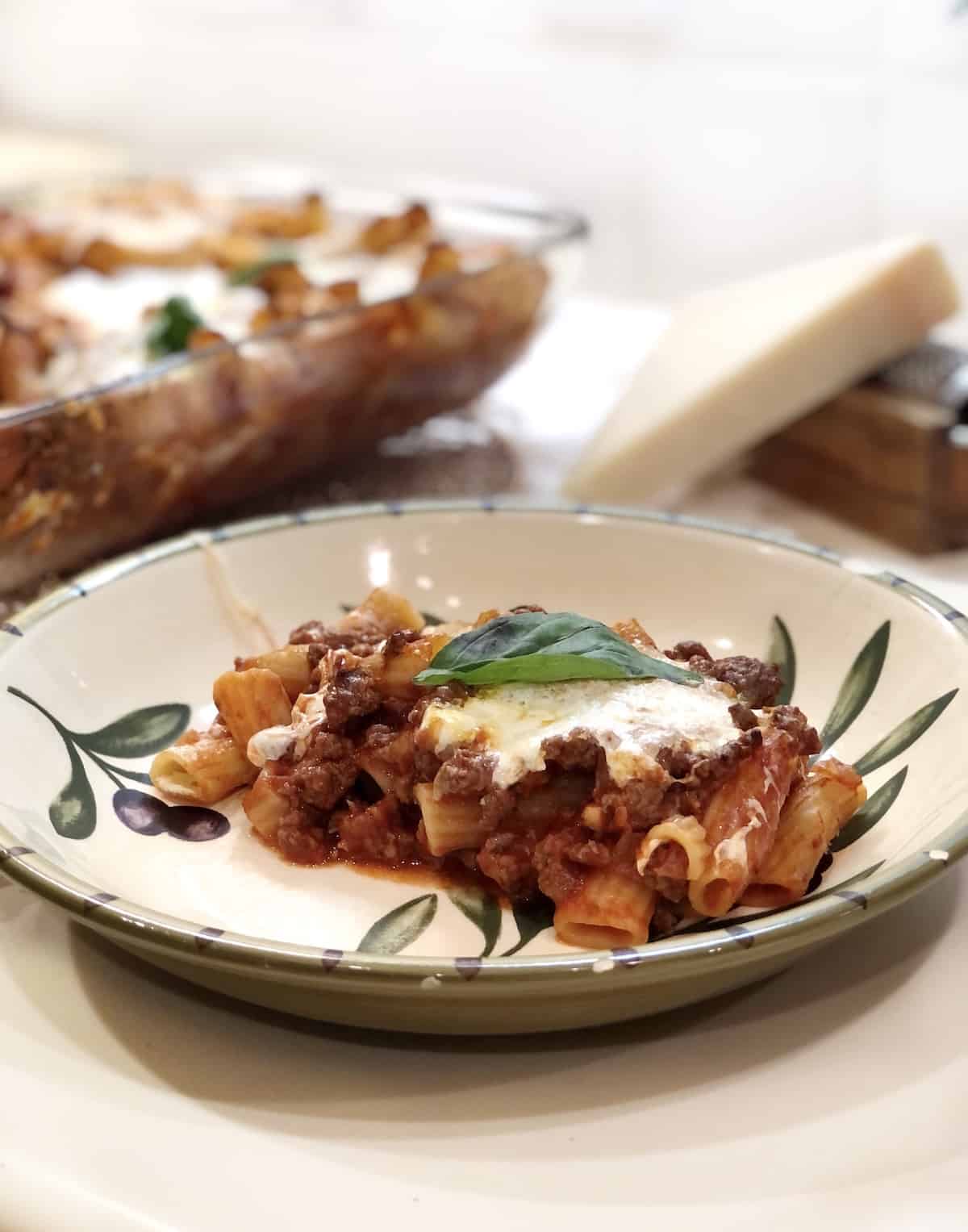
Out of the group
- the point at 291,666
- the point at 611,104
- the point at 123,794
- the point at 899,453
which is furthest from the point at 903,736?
the point at 611,104

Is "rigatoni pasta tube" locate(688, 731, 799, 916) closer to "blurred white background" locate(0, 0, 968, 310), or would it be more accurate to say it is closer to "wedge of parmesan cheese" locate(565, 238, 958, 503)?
"wedge of parmesan cheese" locate(565, 238, 958, 503)

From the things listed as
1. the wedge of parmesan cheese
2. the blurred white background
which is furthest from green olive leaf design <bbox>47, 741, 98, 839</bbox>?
the blurred white background

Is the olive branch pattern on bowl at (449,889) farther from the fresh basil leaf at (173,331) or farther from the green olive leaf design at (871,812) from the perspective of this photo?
the fresh basil leaf at (173,331)

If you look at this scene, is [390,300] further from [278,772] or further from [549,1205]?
[549,1205]

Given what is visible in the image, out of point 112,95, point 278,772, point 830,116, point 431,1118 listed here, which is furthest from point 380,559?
point 112,95

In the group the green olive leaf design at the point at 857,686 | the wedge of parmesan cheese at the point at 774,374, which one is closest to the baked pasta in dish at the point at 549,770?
the green olive leaf design at the point at 857,686
